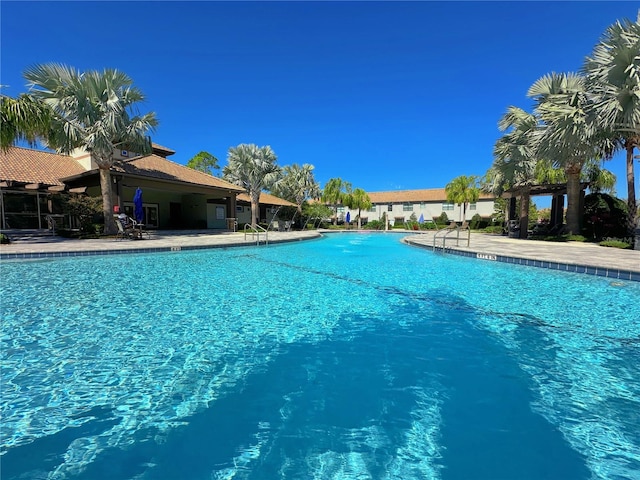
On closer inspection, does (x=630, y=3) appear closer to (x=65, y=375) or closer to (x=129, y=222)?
(x=65, y=375)

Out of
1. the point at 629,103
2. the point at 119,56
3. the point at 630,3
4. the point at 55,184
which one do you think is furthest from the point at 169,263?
the point at 630,3

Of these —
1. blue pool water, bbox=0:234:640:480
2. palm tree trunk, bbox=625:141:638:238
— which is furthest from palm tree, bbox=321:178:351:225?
blue pool water, bbox=0:234:640:480

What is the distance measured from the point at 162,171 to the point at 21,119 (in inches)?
411

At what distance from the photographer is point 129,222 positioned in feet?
61.0

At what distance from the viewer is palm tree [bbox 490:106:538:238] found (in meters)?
17.2

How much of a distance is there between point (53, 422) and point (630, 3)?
62.7ft

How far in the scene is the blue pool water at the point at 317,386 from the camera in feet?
7.18

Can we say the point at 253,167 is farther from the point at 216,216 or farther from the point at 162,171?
the point at 162,171

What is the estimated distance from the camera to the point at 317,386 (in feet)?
10.3

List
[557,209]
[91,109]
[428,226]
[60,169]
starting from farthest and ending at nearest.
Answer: [428,226]
[60,169]
[557,209]
[91,109]

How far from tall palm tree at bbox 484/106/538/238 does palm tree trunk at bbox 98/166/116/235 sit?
20905 mm

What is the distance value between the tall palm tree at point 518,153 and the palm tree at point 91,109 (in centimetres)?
1953

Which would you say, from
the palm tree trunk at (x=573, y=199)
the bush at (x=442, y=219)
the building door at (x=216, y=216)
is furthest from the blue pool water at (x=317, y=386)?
the bush at (x=442, y=219)

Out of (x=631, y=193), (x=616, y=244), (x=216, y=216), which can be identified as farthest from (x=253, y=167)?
(x=631, y=193)
